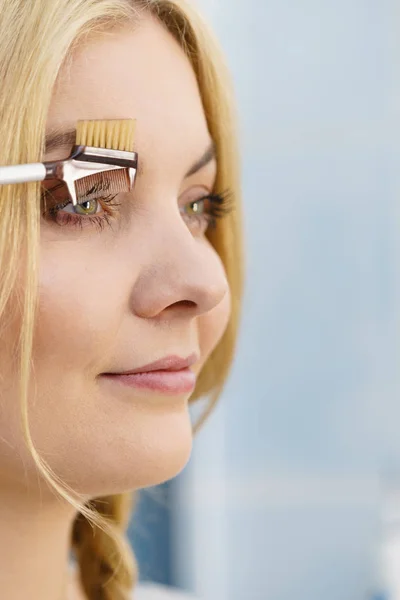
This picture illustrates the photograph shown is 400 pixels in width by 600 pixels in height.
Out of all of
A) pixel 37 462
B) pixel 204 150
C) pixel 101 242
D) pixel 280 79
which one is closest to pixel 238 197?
pixel 204 150

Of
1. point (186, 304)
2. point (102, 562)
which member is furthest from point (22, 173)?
point (102, 562)

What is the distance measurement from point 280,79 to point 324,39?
0.10 meters

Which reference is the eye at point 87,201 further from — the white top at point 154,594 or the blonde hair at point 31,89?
the white top at point 154,594

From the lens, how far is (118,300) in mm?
696

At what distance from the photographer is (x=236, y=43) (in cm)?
149

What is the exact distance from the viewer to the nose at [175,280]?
703 millimetres

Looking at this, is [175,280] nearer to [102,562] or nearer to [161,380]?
[161,380]

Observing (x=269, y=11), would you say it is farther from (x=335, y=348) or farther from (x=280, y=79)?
(x=335, y=348)

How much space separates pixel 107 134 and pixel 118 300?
5.3 inches

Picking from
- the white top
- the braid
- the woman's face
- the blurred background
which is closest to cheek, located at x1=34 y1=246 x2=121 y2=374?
the woman's face

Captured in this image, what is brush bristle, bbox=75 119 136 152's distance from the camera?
68 cm

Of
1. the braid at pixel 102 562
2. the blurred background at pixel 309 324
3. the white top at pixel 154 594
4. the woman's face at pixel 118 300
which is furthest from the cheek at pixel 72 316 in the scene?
the blurred background at pixel 309 324

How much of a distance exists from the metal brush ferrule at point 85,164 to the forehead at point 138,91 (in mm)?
26

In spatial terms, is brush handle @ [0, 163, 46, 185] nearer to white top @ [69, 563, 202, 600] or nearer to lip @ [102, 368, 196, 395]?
lip @ [102, 368, 196, 395]
